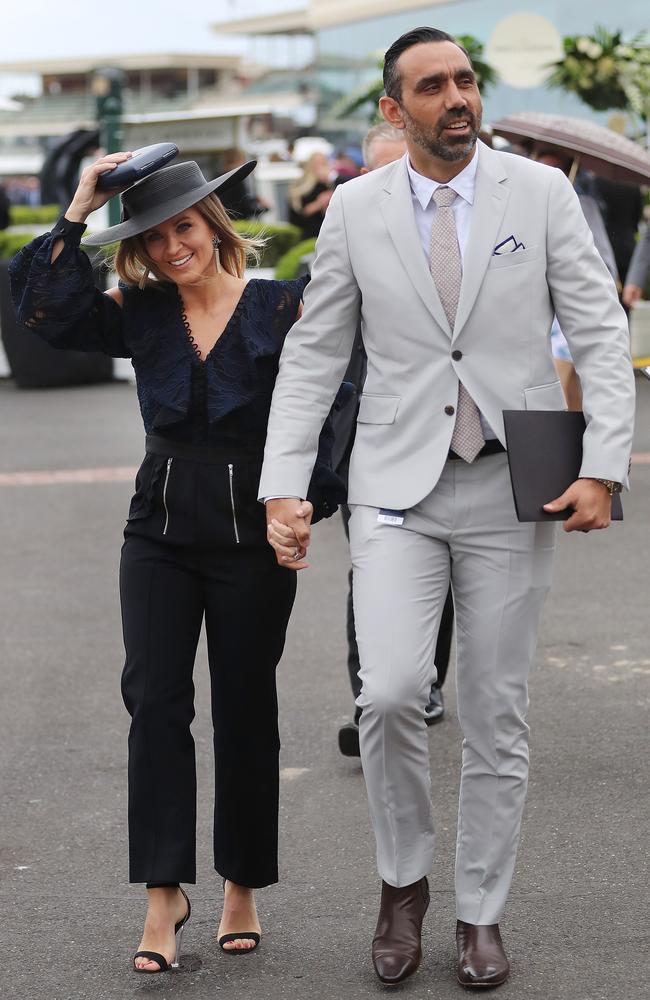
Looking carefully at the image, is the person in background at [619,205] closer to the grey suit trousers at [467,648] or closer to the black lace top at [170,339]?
the black lace top at [170,339]

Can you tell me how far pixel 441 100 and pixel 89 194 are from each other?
2.84 ft

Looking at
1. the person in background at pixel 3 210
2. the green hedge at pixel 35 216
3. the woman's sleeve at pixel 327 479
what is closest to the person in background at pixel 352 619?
the woman's sleeve at pixel 327 479

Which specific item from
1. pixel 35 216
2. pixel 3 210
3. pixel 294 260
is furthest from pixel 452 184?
pixel 35 216

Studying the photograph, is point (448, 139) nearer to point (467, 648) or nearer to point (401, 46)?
point (401, 46)

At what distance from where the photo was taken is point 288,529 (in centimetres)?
367

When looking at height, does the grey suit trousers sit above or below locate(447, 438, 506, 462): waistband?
below

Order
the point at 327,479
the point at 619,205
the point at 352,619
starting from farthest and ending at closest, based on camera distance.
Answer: the point at 619,205
the point at 352,619
the point at 327,479

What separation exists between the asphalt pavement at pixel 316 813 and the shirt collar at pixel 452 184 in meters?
1.77

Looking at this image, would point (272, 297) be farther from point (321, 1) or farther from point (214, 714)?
point (321, 1)

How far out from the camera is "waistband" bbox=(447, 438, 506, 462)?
370 cm

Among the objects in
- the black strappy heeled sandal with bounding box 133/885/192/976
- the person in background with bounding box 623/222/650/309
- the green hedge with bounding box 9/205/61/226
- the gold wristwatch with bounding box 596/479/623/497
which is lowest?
the green hedge with bounding box 9/205/61/226

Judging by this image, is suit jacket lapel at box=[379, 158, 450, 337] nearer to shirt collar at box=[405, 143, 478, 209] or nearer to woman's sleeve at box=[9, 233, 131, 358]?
shirt collar at box=[405, 143, 478, 209]

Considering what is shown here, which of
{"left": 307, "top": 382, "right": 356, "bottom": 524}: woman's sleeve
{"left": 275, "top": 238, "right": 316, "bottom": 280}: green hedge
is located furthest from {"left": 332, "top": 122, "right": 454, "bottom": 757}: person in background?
{"left": 275, "top": 238, "right": 316, "bottom": 280}: green hedge

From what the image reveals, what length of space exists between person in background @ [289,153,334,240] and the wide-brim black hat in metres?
11.8
